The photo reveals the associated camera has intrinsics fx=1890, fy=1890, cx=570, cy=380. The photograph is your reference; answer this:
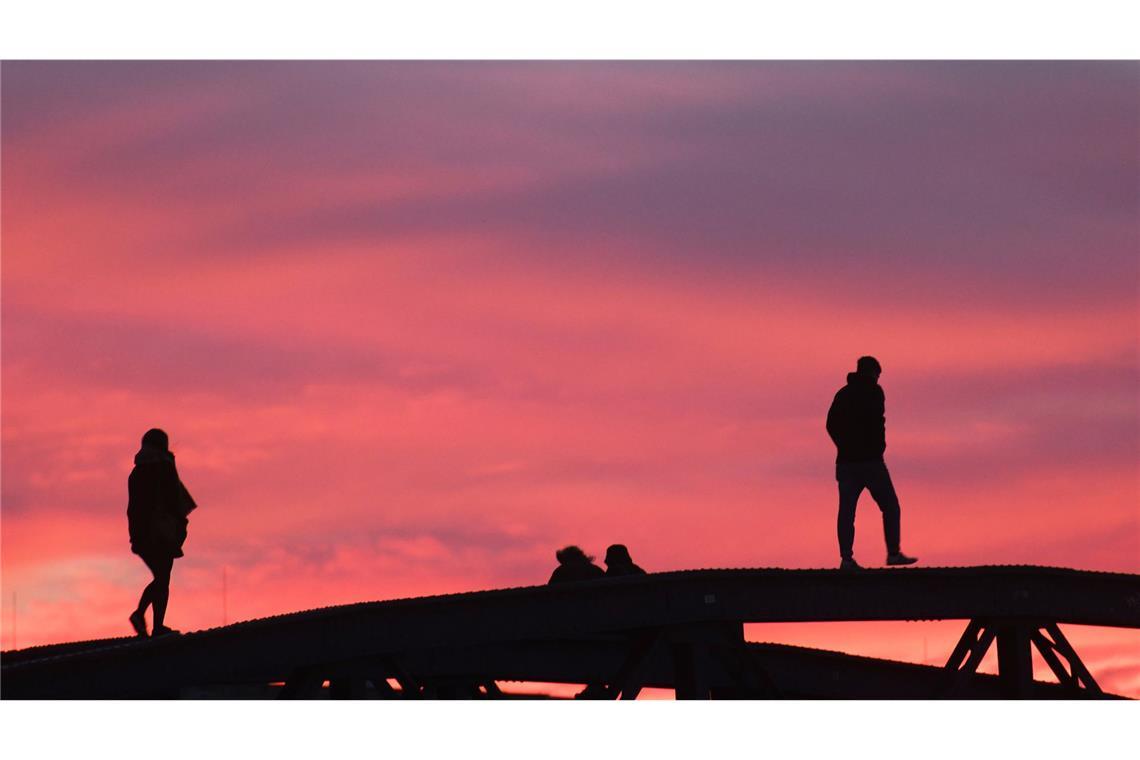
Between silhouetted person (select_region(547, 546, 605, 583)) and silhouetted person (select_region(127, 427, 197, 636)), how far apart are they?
4275 mm

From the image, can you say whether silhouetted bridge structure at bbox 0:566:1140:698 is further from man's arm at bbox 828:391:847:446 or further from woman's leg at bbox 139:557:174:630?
man's arm at bbox 828:391:847:446

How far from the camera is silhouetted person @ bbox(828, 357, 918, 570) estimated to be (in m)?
19.0

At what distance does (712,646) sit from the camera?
67.5ft

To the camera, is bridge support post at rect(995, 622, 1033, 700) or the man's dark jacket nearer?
the man's dark jacket

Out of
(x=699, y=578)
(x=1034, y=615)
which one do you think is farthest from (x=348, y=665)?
(x=1034, y=615)

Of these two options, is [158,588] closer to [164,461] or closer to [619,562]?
[164,461]

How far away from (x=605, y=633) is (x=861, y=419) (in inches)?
144

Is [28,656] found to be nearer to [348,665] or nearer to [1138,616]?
[348,665]

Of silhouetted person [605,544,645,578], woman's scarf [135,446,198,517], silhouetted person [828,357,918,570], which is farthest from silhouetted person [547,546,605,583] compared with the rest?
woman's scarf [135,446,198,517]

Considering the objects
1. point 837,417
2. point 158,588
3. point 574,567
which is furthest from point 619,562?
point 158,588

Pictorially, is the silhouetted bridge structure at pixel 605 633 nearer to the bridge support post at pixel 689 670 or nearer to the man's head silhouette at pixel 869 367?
the bridge support post at pixel 689 670

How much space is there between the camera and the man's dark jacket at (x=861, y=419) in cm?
1900

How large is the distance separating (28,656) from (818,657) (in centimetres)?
1138

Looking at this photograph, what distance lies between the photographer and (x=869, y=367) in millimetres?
19156
